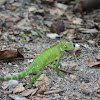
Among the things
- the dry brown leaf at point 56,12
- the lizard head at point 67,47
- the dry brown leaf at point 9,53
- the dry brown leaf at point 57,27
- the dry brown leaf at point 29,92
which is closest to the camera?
Answer: the dry brown leaf at point 29,92

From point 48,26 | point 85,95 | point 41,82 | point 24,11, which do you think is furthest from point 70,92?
point 24,11

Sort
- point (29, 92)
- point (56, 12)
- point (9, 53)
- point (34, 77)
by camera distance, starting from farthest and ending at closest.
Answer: point (56, 12), point (9, 53), point (34, 77), point (29, 92)

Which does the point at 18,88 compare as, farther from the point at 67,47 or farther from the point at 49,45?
the point at 49,45

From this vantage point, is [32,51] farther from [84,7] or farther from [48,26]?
[84,7]

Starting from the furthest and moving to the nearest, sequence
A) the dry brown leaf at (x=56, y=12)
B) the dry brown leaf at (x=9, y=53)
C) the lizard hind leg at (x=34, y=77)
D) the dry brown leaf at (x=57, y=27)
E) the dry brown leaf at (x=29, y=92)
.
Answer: the dry brown leaf at (x=56, y=12) → the dry brown leaf at (x=57, y=27) → the dry brown leaf at (x=9, y=53) → the lizard hind leg at (x=34, y=77) → the dry brown leaf at (x=29, y=92)

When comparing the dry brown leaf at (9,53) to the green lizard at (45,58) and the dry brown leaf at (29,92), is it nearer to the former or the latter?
the green lizard at (45,58)

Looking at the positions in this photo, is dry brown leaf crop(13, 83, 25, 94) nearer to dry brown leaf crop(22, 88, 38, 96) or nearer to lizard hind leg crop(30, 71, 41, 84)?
dry brown leaf crop(22, 88, 38, 96)

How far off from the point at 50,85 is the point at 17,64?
1.14m

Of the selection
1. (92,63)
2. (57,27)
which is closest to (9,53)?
(92,63)

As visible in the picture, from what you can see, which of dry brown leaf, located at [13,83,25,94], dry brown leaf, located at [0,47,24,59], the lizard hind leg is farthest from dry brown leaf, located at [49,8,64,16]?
dry brown leaf, located at [13,83,25,94]

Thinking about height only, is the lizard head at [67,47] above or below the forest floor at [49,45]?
above

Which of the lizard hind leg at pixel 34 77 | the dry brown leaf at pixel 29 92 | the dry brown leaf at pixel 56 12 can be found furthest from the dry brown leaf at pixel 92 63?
the dry brown leaf at pixel 56 12

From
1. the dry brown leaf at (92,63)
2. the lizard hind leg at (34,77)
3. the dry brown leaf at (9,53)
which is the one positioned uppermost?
the dry brown leaf at (9,53)

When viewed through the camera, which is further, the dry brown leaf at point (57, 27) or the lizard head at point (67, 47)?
the dry brown leaf at point (57, 27)
